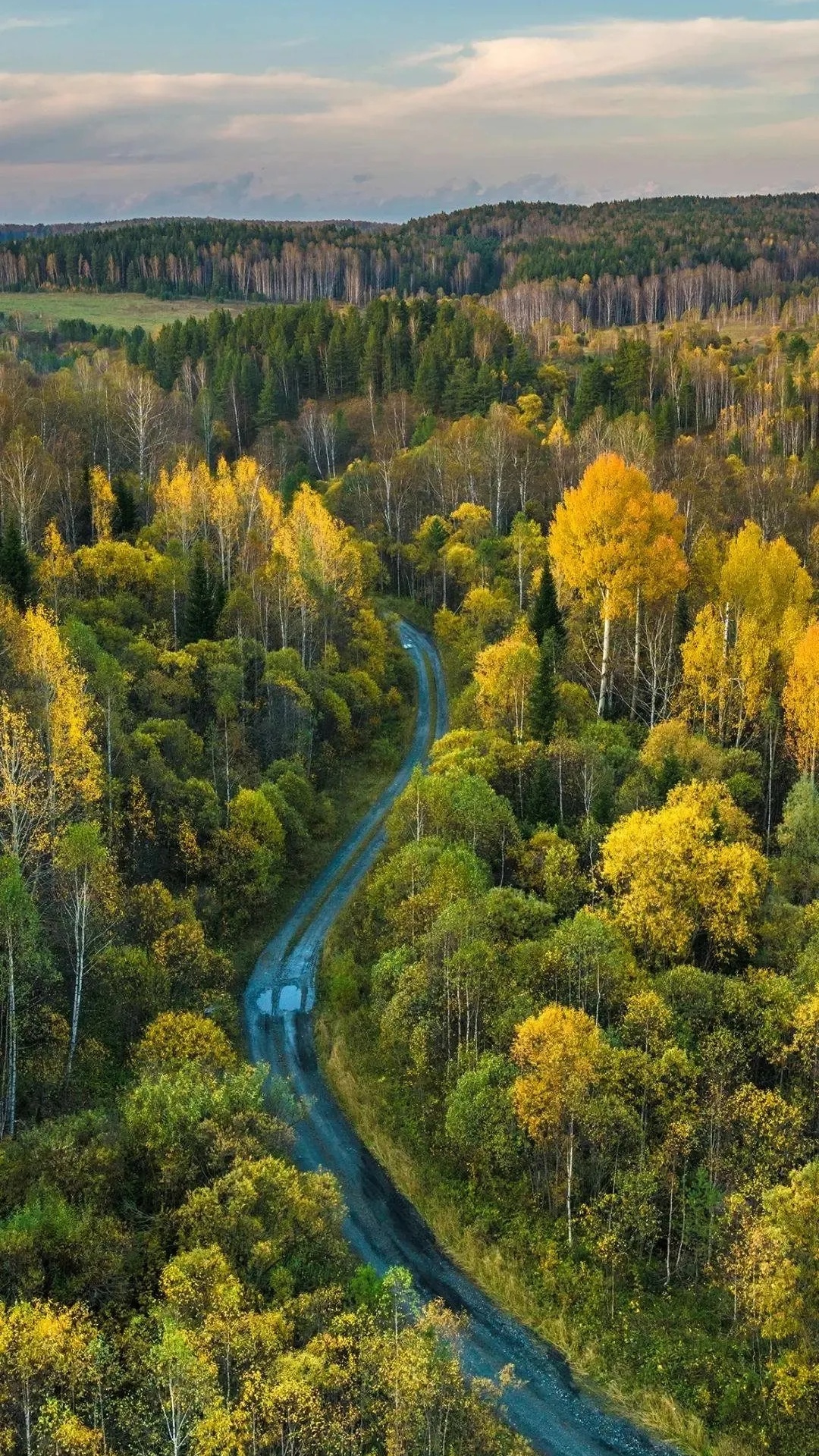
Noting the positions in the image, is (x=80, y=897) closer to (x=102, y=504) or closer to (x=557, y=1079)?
(x=557, y=1079)

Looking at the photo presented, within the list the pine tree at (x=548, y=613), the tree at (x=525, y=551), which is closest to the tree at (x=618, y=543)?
the pine tree at (x=548, y=613)

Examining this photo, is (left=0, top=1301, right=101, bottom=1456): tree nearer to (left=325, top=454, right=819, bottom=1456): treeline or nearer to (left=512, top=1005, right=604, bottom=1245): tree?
(left=325, top=454, right=819, bottom=1456): treeline

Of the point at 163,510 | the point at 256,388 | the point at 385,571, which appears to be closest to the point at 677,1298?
the point at 163,510

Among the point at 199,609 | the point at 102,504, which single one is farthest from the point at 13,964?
the point at 102,504

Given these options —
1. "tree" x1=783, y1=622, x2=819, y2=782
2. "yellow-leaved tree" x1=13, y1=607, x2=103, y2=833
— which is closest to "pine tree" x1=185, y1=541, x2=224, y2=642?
"yellow-leaved tree" x1=13, y1=607, x2=103, y2=833

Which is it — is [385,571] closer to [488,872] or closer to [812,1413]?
[488,872]

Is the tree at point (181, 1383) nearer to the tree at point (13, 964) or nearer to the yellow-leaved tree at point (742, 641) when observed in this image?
the tree at point (13, 964)
